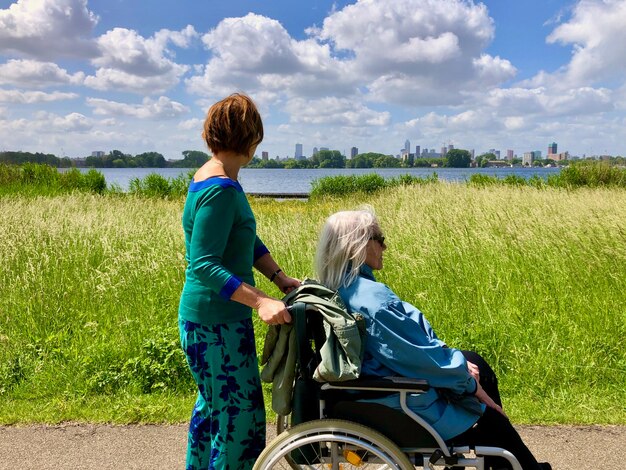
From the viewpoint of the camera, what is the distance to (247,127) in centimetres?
221

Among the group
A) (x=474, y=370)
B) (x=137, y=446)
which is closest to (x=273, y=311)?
(x=474, y=370)

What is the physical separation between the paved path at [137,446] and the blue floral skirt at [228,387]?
3.07 ft

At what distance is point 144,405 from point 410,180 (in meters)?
20.0

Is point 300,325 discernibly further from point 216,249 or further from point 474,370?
point 474,370

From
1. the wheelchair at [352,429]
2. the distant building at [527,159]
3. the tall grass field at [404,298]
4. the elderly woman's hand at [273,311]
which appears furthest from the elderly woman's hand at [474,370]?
the distant building at [527,159]

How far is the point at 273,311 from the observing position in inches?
83.8

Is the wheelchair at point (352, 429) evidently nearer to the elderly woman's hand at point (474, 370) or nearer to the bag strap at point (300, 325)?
the bag strap at point (300, 325)

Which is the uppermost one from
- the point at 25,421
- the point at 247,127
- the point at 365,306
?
the point at 247,127

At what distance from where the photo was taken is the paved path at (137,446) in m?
3.20

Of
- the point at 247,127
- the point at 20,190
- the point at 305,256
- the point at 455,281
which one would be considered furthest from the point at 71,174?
the point at 247,127

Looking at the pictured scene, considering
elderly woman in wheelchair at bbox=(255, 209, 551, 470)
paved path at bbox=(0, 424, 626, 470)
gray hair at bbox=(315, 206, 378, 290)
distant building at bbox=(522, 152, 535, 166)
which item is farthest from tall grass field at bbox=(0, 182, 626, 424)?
distant building at bbox=(522, 152, 535, 166)

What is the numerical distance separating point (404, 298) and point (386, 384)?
3576mm

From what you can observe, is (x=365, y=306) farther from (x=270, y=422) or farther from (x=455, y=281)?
(x=455, y=281)

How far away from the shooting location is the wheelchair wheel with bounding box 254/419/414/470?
2.19m
